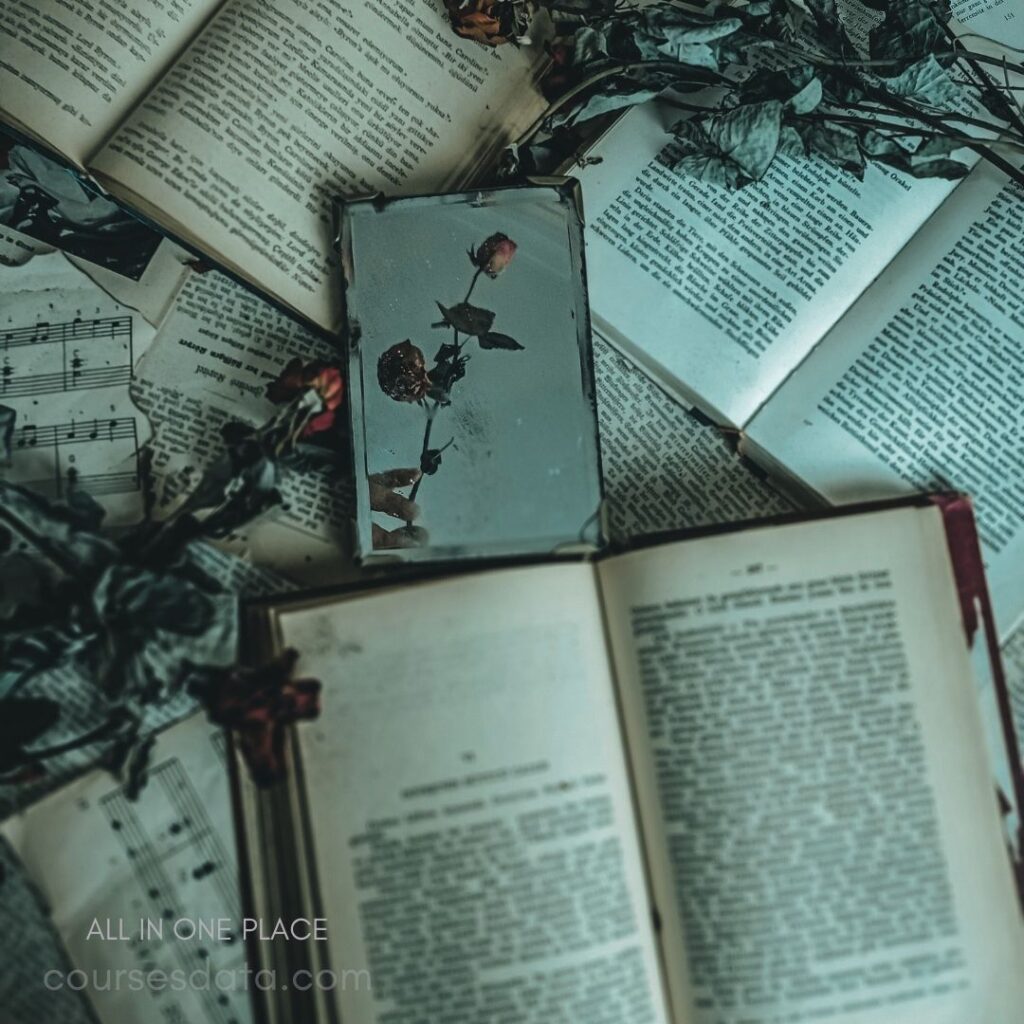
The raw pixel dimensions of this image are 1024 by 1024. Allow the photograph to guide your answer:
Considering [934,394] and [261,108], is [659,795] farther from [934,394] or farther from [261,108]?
[261,108]

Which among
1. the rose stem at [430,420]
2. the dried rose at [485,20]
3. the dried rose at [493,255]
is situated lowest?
the rose stem at [430,420]

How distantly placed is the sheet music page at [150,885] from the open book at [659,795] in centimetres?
3

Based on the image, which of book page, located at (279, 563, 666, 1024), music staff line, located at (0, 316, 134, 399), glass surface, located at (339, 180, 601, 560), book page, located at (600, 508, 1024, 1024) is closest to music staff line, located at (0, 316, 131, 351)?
music staff line, located at (0, 316, 134, 399)

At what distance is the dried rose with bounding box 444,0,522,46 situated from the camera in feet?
2.60

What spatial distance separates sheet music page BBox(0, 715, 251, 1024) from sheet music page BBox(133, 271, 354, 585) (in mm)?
152

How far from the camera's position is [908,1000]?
2.23 feet

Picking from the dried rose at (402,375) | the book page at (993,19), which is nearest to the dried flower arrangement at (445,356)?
the dried rose at (402,375)

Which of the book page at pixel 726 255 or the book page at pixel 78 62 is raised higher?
the book page at pixel 78 62

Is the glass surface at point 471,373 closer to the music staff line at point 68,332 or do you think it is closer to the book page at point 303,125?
the book page at point 303,125

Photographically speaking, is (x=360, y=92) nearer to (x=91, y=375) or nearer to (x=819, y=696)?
(x=91, y=375)

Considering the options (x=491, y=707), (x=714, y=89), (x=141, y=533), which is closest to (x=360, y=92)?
(x=714, y=89)

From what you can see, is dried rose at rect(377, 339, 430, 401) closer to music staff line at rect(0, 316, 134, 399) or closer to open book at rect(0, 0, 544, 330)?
open book at rect(0, 0, 544, 330)

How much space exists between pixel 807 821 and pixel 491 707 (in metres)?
0.24

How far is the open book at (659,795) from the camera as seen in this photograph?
683mm
